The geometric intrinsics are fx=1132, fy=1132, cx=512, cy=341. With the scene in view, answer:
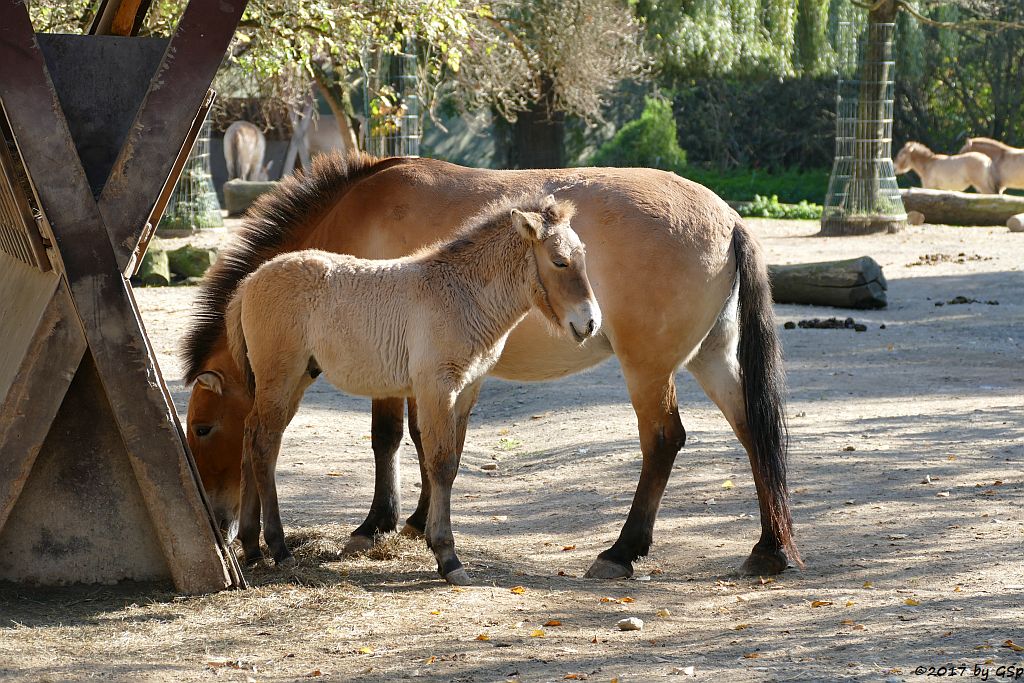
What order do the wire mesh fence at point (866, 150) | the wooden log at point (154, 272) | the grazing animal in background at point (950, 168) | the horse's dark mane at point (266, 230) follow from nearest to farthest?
the horse's dark mane at point (266, 230)
the wooden log at point (154, 272)
the wire mesh fence at point (866, 150)
the grazing animal in background at point (950, 168)

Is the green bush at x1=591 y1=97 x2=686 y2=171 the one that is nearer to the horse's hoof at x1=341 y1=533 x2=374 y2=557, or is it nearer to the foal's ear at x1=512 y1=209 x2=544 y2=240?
the horse's hoof at x1=341 y1=533 x2=374 y2=557

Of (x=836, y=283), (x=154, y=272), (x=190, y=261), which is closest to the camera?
(x=836, y=283)

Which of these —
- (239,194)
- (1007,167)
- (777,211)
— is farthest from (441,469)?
(1007,167)

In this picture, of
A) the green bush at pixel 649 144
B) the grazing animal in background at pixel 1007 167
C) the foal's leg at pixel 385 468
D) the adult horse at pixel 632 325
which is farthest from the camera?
the green bush at pixel 649 144

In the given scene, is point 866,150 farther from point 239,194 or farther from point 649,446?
point 649,446

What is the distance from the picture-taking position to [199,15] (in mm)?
4281

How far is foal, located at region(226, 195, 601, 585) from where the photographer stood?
180 inches

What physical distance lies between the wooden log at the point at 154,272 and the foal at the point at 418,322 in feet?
31.4

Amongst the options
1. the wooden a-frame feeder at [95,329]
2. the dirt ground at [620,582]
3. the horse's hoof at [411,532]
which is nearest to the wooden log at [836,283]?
the dirt ground at [620,582]

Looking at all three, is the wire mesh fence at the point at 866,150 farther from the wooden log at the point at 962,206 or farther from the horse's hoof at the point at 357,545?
the horse's hoof at the point at 357,545

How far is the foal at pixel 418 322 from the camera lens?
4578 millimetres

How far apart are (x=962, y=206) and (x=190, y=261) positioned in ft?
41.2

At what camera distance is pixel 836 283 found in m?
12.2

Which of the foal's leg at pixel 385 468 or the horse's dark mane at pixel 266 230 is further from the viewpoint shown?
the foal's leg at pixel 385 468
